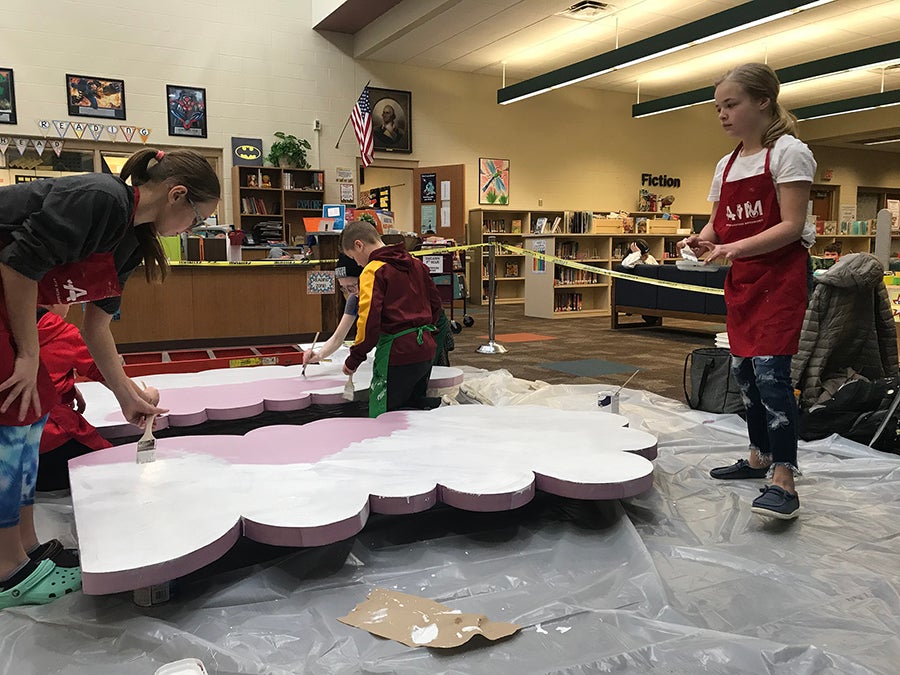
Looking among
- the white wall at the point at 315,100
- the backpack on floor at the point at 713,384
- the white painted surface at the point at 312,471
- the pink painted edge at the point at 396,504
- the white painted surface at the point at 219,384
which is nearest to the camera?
the white painted surface at the point at 312,471

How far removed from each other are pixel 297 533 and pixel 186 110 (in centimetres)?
832

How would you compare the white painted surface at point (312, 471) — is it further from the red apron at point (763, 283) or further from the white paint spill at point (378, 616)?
the red apron at point (763, 283)

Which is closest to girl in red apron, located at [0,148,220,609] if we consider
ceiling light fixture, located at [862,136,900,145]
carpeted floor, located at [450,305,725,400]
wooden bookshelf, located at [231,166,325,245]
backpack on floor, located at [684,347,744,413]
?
backpack on floor, located at [684,347,744,413]

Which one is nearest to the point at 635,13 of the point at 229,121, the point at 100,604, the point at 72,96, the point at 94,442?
the point at 229,121

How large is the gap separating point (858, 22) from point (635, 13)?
2830mm

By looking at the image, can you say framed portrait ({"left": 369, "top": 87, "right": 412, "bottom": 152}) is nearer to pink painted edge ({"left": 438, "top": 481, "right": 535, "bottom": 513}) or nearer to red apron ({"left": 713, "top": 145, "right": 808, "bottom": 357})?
red apron ({"left": 713, "top": 145, "right": 808, "bottom": 357})

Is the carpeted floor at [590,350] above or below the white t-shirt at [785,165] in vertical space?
below

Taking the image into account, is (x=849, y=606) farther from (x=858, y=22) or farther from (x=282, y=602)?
(x=858, y=22)

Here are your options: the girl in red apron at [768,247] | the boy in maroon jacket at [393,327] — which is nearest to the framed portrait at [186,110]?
the boy in maroon jacket at [393,327]

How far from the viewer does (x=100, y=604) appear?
4.90 feet

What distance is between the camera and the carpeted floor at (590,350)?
4.69 m

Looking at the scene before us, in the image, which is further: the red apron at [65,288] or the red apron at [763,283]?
the red apron at [763,283]

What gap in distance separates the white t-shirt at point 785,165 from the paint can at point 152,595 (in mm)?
1928

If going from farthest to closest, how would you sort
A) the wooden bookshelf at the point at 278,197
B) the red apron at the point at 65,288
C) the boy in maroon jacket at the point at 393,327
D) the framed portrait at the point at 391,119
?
1. the framed portrait at the point at 391,119
2. the wooden bookshelf at the point at 278,197
3. the boy in maroon jacket at the point at 393,327
4. the red apron at the point at 65,288
